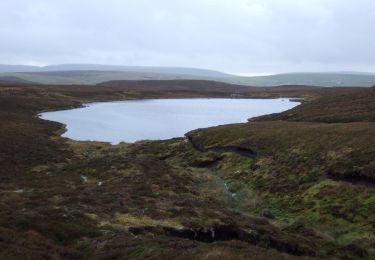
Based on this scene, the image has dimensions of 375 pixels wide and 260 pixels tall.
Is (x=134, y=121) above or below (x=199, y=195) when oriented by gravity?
below

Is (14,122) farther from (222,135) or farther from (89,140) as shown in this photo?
(222,135)

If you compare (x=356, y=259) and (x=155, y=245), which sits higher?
(x=155, y=245)

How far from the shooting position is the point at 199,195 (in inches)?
1724

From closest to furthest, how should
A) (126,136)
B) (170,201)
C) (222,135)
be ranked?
(170,201) < (222,135) < (126,136)

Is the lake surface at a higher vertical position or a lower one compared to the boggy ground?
lower

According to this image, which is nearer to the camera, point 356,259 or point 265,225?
point 356,259

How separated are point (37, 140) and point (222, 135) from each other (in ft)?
88.7

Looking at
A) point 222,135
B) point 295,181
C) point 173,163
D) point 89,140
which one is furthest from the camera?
point 89,140

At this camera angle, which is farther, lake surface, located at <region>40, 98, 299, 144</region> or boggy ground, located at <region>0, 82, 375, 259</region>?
lake surface, located at <region>40, 98, 299, 144</region>

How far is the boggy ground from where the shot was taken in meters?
25.2

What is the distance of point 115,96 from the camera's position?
182 meters

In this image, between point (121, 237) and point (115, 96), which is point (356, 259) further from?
point (115, 96)

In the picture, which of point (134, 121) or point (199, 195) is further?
point (134, 121)

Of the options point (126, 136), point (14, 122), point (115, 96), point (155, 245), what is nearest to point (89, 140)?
point (126, 136)
